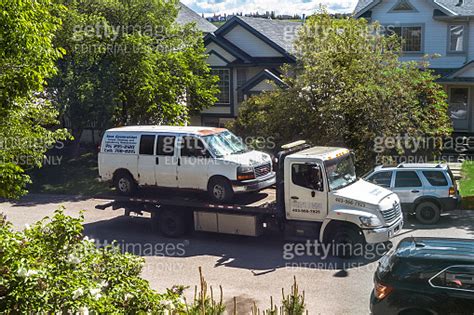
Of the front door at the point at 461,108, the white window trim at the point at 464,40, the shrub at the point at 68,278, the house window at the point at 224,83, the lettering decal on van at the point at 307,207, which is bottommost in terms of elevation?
the lettering decal on van at the point at 307,207

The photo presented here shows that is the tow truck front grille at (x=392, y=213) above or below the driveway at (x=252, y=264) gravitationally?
above

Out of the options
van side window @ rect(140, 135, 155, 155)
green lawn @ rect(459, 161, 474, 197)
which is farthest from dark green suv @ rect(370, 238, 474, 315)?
green lawn @ rect(459, 161, 474, 197)

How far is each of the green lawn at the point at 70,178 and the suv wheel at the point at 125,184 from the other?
23.0 feet

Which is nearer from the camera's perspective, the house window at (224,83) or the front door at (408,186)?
the front door at (408,186)

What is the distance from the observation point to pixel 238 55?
32.2m

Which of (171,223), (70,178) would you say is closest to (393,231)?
(171,223)

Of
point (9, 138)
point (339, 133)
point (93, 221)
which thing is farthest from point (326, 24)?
point (9, 138)

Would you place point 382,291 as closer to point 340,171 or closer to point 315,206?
point 315,206

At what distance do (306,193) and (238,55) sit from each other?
1907cm

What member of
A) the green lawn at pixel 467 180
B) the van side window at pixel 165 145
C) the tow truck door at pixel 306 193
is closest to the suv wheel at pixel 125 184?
the van side window at pixel 165 145

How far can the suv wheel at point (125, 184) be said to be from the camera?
17.0 metres

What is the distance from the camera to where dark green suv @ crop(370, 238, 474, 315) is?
872cm

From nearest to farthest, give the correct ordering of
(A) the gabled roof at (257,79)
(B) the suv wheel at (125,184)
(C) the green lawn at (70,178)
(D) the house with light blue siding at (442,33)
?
(B) the suv wheel at (125,184) < (C) the green lawn at (70,178) < (A) the gabled roof at (257,79) < (D) the house with light blue siding at (442,33)

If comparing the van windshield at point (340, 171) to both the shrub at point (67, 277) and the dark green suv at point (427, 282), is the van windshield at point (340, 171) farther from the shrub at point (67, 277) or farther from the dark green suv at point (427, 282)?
the shrub at point (67, 277)
